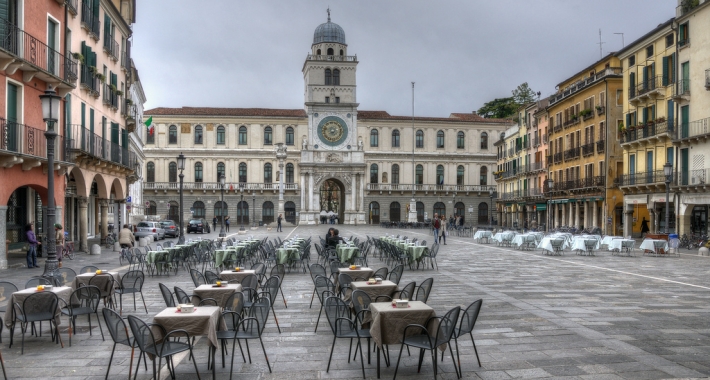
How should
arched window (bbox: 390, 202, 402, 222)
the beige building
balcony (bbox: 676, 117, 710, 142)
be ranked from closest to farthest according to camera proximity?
1. balcony (bbox: 676, 117, 710, 142)
2. the beige building
3. arched window (bbox: 390, 202, 402, 222)

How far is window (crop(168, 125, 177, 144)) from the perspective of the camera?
8144cm

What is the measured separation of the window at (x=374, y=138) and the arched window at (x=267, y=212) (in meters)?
16.4

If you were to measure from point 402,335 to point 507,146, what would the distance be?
223 ft

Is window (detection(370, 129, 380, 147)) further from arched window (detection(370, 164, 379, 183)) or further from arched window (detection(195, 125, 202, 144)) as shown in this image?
arched window (detection(195, 125, 202, 144))

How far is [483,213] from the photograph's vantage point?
8550 cm

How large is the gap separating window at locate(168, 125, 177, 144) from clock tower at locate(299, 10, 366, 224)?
17.6m

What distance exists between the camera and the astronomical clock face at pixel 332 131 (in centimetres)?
8062

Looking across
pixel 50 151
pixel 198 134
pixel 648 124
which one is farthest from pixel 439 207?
pixel 50 151

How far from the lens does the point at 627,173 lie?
41625mm

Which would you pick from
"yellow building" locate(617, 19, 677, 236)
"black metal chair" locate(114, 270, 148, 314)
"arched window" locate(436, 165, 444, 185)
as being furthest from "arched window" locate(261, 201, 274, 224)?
"black metal chair" locate(114, 270, 148, 314)

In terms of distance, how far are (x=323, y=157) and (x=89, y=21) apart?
178 feet

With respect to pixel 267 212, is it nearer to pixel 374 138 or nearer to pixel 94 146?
pixel 374 138

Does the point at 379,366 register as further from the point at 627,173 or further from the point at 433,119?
the point at 433,119

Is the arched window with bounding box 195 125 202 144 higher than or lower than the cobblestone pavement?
higher
